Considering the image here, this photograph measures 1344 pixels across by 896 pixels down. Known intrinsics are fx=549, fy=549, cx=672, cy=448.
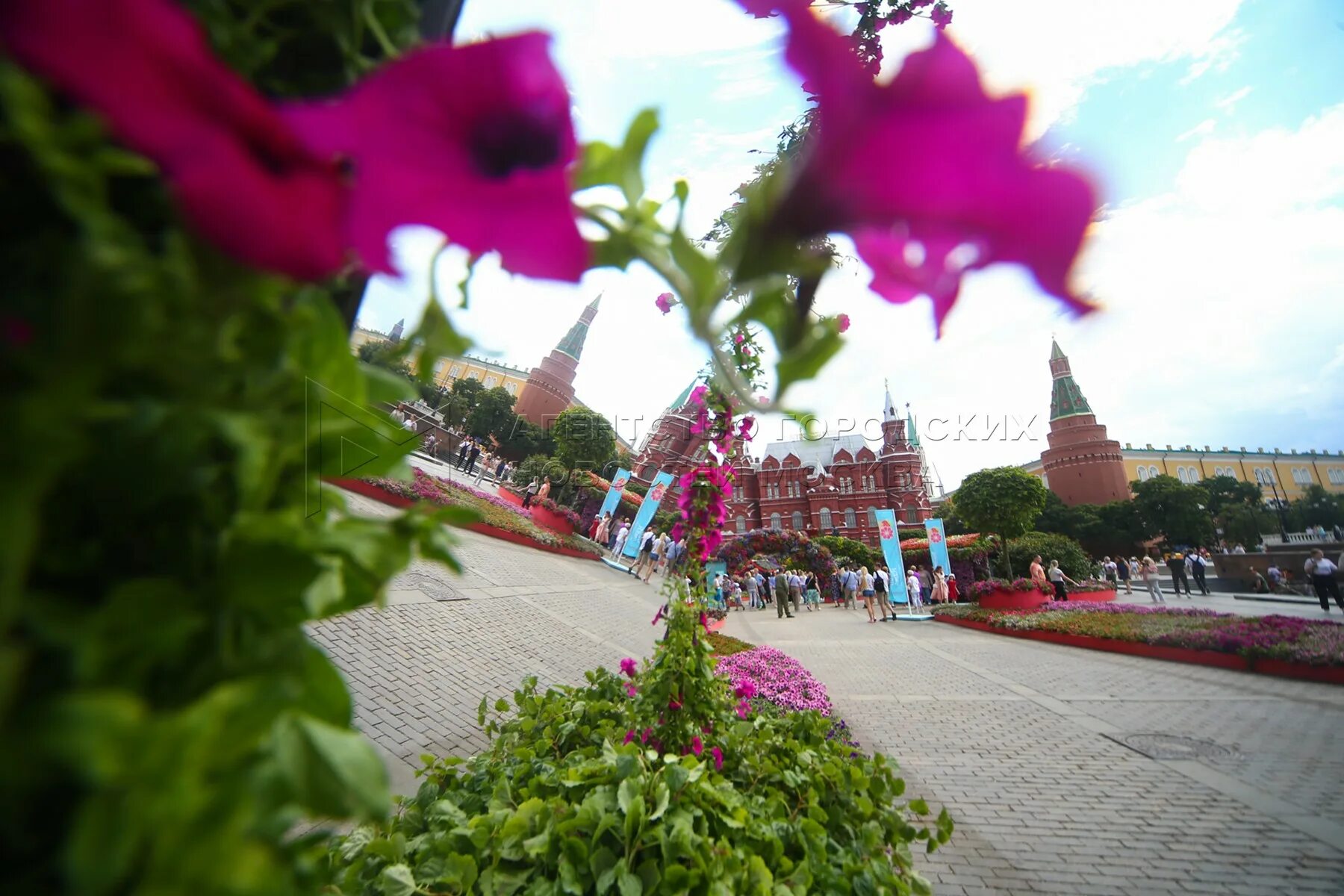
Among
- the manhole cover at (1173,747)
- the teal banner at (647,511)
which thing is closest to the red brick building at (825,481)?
the teal banner at (647,511)

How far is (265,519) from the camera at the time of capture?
1.36 feet

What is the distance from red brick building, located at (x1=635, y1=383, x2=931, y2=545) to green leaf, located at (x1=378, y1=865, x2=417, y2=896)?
1398 inches

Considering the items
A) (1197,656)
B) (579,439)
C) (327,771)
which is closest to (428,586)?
(327,771)

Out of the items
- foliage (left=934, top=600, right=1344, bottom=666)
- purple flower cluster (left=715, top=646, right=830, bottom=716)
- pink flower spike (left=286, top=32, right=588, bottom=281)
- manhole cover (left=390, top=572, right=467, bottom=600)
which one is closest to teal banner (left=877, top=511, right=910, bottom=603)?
foliage (left=934, top=600, right=1344, bottom=666)

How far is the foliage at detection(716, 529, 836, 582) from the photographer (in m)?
21.5

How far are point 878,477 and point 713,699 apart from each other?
40.6m

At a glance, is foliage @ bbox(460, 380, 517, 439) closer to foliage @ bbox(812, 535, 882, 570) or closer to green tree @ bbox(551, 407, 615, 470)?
green tree @ bbox(551, 407, 615, 470)

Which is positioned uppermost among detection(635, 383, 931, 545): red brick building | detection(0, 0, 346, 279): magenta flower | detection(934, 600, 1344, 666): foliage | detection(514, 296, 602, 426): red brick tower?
detection(514, 296, 602, 426): red brick tower

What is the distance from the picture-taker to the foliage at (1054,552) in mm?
20172

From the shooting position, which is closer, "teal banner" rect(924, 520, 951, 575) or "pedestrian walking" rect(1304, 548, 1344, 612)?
"pedestrian walking" rect(1304, 548, 1344, 612)

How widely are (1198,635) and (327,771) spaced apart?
43.5ft

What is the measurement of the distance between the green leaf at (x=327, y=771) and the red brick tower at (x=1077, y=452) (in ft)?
163

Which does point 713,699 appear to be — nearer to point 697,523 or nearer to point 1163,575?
point 697,523

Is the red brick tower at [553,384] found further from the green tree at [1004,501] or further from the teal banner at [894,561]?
the green tree at [1004,501]
